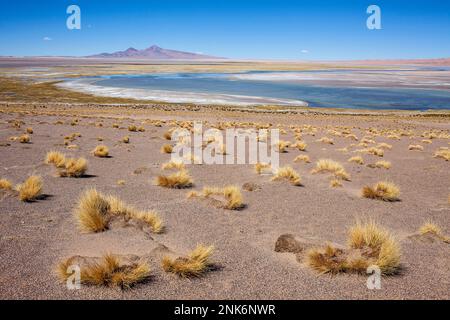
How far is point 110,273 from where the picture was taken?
4289mm

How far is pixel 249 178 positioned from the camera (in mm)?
10828

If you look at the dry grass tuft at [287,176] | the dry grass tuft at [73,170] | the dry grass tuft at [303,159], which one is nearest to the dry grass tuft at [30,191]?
the dry grass tuft at [73,170]

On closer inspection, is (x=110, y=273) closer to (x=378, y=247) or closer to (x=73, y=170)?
(x=378, y=247)

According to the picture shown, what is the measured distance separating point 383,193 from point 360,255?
4.16 metres

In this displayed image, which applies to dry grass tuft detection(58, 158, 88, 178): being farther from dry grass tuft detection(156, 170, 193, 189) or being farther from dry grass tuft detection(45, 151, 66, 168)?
dry grass tuft detection(156, 170, 193, 189)

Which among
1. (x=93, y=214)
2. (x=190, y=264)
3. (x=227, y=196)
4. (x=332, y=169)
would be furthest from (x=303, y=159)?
(x=190, y=264)

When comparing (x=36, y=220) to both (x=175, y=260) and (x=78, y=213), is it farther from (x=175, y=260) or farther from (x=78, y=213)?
(x=175, y=260)

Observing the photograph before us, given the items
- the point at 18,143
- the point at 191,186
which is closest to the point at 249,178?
the point at 191,186

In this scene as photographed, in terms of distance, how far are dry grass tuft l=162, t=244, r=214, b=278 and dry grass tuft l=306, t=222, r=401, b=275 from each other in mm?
1458

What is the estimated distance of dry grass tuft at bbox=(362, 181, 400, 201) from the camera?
343 inches

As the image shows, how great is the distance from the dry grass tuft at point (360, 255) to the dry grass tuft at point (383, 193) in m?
3.64

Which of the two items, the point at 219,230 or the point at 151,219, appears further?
the point at 219,230

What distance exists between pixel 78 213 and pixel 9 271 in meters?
1.86

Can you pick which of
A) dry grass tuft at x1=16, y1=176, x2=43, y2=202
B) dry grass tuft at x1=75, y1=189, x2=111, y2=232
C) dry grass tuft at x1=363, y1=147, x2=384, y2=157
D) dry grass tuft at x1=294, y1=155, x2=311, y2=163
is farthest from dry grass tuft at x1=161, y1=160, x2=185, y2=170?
dry grass tuft at x1=363, y1=147, x2=384, y2=157
